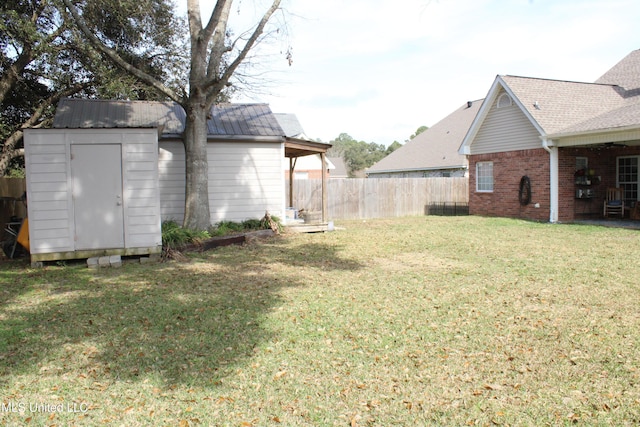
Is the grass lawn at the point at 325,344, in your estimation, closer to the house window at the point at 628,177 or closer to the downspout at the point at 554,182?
the downspout at the point at 554,182

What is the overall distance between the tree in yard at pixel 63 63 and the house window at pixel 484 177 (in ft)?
40.2

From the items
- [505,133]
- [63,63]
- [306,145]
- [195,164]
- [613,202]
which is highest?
[63,63]

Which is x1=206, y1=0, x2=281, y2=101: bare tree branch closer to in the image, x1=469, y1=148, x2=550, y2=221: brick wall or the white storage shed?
the white storage shed

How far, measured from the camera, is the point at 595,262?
7.98m

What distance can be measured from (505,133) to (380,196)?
17.9 feet

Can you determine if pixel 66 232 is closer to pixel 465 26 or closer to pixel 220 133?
pixel 220 133

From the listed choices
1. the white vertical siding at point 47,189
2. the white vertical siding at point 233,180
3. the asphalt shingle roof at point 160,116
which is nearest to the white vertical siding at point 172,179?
the white vertical siding at point 233,180

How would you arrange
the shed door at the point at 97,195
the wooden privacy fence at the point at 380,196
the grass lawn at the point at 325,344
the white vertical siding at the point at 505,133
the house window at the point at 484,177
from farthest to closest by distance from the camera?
the wooden privacy fence at the point at 380,196, the house window at the point at 484,177, the white vertical siding at the point at 505,133, the shed door at the point at 97,195, the grass lawn at the point at 325,344

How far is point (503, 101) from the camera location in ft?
55.3

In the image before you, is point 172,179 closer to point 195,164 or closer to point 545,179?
point 195,164

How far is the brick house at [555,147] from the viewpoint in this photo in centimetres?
1490

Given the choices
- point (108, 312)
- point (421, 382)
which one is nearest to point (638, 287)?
point (421, 382)

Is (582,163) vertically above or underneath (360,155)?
underneath

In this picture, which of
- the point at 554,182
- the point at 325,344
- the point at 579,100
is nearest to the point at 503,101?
the point at 579,100
